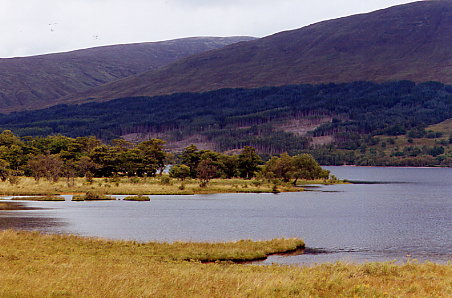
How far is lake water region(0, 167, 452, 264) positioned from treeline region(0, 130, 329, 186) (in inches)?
1951

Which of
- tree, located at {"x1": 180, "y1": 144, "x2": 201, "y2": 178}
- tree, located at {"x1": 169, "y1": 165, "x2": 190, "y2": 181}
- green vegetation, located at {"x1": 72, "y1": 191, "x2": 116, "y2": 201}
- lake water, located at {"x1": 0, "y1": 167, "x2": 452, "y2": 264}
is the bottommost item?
lake water, located at {"x1": 0, "y1": 167, "x2": 452, "y2": 264}

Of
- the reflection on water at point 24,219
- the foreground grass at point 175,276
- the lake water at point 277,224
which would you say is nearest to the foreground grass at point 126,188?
the lake water at point 277,224

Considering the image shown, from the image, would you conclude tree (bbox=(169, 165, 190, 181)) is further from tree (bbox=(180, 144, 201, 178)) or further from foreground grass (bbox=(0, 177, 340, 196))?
foreground grass (bbox=(0, 177, 340, 196))

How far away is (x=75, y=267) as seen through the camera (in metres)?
30.3

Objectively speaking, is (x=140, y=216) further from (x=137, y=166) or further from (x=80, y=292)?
(x=137, y=166)

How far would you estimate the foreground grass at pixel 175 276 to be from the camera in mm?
23425

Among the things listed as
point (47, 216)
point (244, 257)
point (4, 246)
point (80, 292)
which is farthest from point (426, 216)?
point (80, 292)

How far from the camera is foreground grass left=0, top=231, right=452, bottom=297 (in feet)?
76.9

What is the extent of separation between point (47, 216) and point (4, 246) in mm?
31760

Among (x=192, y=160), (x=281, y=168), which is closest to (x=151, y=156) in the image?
(x=192, y=160)

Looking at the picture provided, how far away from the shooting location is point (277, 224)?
70062 mm

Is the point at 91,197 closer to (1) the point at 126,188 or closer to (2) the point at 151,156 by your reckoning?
(1) the point at 126,188

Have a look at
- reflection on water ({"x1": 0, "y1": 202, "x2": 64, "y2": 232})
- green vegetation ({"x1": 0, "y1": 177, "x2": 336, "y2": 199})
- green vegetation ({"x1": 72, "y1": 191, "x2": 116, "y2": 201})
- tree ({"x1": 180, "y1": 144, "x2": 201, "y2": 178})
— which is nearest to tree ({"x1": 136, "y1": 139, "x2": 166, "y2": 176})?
tree ({"x1": 180, "y1": 144, "x2": 201, "y2": 178})

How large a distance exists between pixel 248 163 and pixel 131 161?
36955mm
